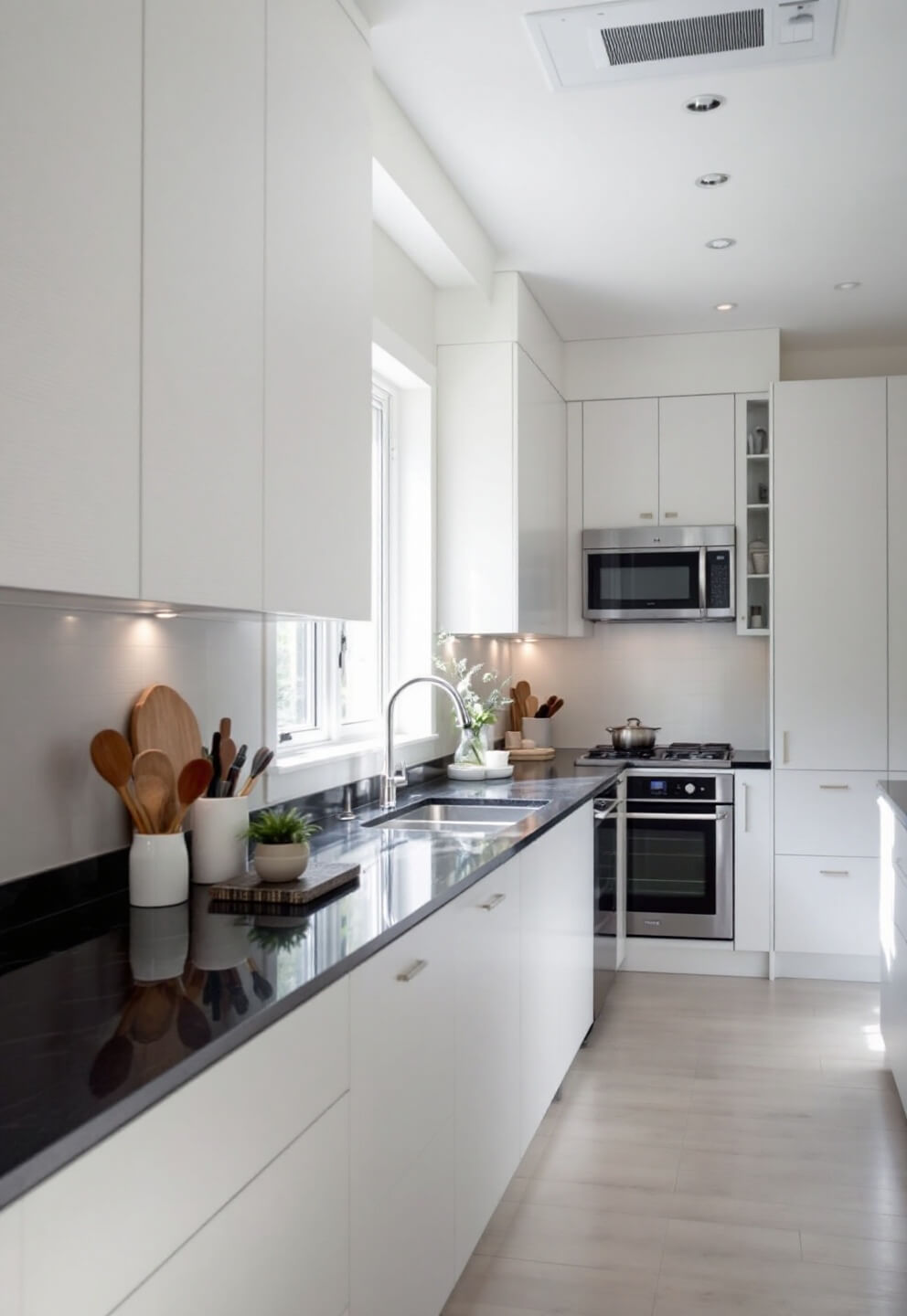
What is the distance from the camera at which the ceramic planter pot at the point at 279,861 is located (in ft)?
6.97

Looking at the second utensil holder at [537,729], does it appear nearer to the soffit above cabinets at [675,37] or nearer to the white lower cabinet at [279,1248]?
the soffit above cabinets at [675,37]

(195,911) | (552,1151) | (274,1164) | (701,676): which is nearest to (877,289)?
(701,676)

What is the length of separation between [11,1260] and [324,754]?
7.85ft

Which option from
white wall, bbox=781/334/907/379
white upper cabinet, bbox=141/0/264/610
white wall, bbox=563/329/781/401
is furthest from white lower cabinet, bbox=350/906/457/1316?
white wall, bbox=781/334/907/379

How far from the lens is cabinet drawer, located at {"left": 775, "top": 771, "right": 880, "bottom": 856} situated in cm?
495

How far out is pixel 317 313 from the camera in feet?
7.58

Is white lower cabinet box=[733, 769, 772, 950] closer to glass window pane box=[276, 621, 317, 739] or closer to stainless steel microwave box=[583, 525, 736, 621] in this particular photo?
stainless steel microwave box=[583, 525, 736, 621]

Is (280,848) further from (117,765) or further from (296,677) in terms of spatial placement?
(296,677)

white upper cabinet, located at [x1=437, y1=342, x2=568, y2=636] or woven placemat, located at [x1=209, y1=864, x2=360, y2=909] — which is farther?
white upper cabinet, located at [x1=437, y1=342, x2=568, y2=636]

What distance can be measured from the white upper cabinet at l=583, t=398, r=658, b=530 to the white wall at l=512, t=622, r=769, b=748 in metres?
0.58

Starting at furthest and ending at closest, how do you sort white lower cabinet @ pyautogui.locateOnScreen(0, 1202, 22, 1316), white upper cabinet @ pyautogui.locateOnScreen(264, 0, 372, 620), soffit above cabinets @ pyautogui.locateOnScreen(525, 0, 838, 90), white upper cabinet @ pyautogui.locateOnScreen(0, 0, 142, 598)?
soffit above cabinets @ pyautogui.locateOnScreen(525, 0, 838, 90) < white upper cabinet @ pyautogui.locateOnScreen(264, 0, 372, 620) < white upper cabinet @ pyautogui.locateOnScreen(0, 0, 142, 598) < white lower cabinet @ pyautogui.locateOnScreen(0, 1202, 22, 1316)

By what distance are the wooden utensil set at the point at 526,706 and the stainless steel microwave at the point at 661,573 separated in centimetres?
47

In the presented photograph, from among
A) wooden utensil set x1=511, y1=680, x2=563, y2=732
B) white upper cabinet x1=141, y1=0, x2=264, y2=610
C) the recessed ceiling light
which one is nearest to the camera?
white upper cabinet x1=141, y1=0, x2=264, y2=610

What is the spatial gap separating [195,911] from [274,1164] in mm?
624
